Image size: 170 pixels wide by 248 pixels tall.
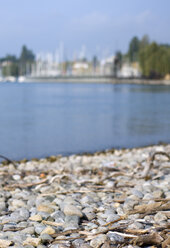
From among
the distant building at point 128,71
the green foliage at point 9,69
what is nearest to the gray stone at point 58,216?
the green foliage at point 9,69

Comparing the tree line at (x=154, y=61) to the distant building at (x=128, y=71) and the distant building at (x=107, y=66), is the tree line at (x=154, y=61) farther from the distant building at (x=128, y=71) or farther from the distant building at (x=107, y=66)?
the distant building at (x=107, y=66)

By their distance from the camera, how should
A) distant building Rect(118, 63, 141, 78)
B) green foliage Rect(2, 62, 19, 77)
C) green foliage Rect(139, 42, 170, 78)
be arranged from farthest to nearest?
distant building Rect(118, 63, 141, 78)
green foliage Rect(2, 62, 19, 77)
green foliage Rect(139, 42, 170, 78)

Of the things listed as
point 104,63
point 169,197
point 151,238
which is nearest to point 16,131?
point 169,197

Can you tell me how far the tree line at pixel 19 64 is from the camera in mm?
99312

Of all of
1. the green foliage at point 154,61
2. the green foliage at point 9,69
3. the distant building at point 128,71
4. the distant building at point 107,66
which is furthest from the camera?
the distant building at point 107,66

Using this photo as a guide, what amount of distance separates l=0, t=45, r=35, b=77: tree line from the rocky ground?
95.7 m

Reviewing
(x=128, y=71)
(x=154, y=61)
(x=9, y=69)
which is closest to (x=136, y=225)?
(x=154, y=61)

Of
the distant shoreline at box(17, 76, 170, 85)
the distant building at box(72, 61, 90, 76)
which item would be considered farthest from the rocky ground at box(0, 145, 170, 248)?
the distant building at box(72, 61, 90, 76)

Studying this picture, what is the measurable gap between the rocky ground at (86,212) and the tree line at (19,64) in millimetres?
95663

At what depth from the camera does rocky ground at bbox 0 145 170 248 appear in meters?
2.88

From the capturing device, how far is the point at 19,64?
106875 millimetres

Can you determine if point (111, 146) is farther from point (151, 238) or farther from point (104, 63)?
point (104, 63)

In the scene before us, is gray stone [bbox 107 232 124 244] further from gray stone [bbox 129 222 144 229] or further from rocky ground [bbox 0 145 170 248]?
gray stone [bbox 129 222 144 229]

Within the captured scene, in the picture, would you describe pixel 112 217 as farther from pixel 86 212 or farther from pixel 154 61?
pixel 154 61
